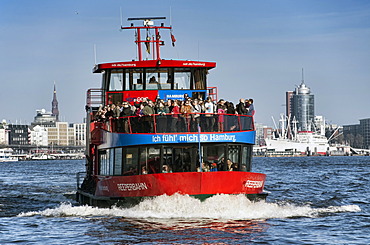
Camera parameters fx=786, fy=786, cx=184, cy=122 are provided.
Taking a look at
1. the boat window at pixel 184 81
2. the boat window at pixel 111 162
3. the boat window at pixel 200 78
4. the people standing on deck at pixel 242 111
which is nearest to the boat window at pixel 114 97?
the boat window at pixel 184 81

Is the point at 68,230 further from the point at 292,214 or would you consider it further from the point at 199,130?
the point at 292,214

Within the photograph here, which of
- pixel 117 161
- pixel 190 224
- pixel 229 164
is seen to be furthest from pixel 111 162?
pixel 190 224

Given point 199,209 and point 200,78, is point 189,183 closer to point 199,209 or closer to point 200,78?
point 199,209

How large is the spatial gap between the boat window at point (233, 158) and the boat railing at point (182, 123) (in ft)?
2.18

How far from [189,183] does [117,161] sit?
3.33m

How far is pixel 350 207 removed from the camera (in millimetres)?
32156

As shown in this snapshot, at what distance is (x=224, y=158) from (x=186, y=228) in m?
3.51

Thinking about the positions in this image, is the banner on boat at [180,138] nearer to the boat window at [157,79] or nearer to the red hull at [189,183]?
the red hull at [189,183]

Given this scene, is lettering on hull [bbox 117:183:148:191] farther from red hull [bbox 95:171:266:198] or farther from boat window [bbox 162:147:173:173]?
boat window [bbox 162:147:173:173]

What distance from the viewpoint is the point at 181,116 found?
85.3ft

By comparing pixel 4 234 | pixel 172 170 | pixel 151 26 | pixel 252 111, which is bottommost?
pixel 4 234

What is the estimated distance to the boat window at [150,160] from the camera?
2620cm

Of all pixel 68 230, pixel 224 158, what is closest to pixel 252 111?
pixel 224 158

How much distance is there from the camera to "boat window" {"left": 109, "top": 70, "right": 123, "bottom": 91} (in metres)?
31.2
